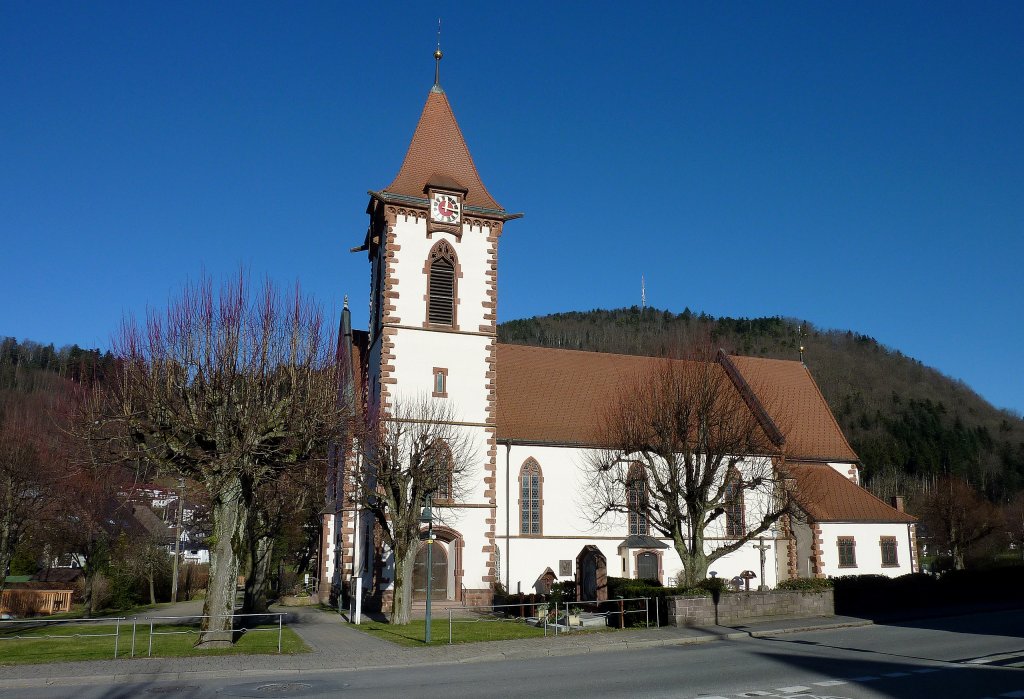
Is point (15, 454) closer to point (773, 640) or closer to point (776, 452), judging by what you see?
point (773, 640)

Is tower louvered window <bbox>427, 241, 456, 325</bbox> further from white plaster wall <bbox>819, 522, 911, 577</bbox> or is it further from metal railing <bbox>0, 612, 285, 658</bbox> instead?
white plaster wall <bbox>819, 522, 911, 577</bbox>

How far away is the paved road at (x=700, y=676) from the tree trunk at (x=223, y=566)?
13.6 ft

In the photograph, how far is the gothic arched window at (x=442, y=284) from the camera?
3259 cm

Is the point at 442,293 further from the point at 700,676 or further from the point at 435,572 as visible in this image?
the point at 700,676

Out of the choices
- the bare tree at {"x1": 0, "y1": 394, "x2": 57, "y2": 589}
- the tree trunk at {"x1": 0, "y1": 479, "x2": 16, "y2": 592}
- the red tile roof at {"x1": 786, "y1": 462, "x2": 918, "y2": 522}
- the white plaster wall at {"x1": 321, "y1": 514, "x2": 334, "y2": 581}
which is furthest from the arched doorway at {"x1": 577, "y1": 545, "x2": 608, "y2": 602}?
the tree trunk at {"x1": 0, "y1": 479, "x2": 16, "y2": 592}

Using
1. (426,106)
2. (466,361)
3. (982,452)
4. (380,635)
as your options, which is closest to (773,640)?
(380,635)

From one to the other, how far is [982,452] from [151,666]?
400 feet

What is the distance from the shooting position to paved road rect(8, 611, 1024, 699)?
13.0 metres

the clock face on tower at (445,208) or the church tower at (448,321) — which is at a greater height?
the clock face on tower at (445,208)

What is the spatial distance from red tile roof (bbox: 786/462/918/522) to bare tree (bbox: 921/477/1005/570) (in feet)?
79.0

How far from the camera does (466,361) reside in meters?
32.3

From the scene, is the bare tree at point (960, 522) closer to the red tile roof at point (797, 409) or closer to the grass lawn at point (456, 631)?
the red tile roof at point (797, 409)

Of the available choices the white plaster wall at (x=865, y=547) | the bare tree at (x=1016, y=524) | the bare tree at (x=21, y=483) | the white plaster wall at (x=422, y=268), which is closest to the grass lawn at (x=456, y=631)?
the white plaster wall at (x=422, y=268)

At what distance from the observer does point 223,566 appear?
19.8m
